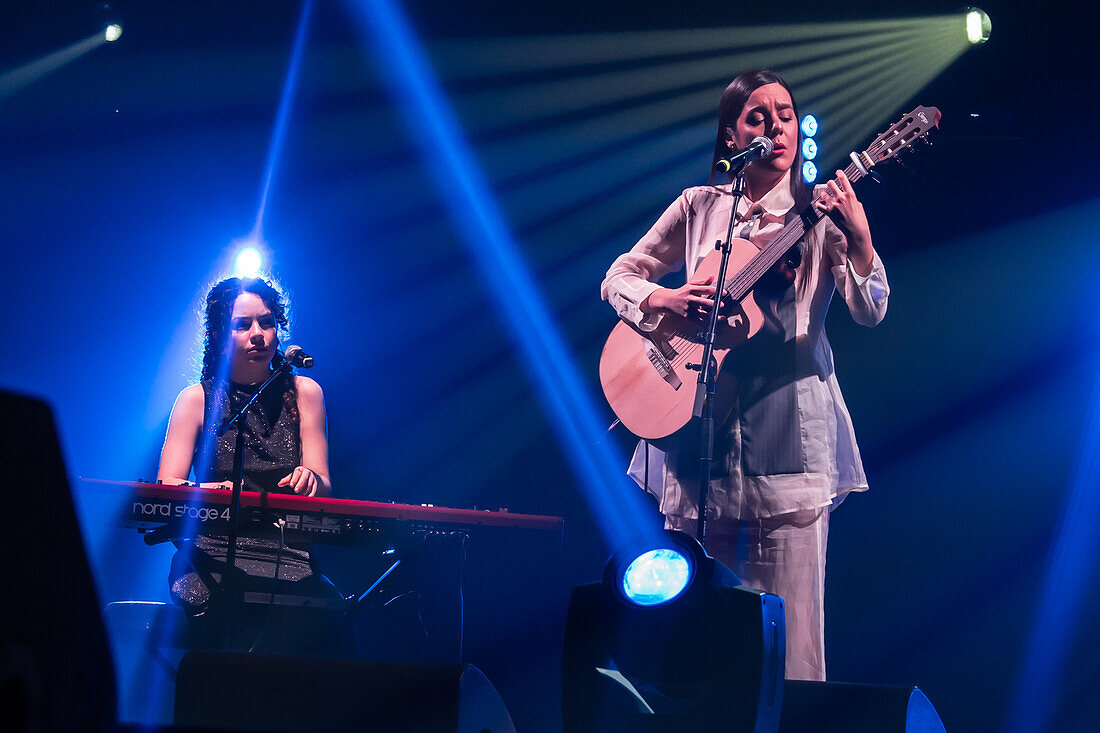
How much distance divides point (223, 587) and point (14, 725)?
2428mm

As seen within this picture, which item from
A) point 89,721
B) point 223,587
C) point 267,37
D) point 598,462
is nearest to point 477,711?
point 89,721

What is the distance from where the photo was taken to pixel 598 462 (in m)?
4.13

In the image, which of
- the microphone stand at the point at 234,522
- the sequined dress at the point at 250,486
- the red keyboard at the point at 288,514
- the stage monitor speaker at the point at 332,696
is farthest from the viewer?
the sequined dress at the point at 250,486

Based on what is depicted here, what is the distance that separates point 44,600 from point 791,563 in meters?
2.95

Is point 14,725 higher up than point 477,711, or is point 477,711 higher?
point 14,725

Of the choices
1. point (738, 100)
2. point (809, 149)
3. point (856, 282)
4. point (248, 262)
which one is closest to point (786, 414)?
point (856, 282)

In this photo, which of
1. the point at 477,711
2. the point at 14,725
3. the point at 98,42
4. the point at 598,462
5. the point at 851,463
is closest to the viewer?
the point at 14,725

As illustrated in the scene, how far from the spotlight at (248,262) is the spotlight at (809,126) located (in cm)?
250

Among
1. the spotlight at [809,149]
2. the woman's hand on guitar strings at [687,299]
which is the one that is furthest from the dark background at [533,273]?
the woman's hand on guitar strings at [687,299]

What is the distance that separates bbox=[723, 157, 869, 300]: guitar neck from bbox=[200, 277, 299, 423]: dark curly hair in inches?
62.8

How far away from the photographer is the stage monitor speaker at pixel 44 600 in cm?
70

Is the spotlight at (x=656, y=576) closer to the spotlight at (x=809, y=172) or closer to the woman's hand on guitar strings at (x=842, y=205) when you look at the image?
the woman's hand on guitar strings at (x=842, y=205)

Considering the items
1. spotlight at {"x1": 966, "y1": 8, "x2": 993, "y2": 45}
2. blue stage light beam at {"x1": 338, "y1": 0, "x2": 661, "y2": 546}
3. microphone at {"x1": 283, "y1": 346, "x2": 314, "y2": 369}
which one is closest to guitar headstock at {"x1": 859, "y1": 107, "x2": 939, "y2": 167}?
spotlight at {"x1": 966, "y1": 8, "x2": 993, "y2": 45}

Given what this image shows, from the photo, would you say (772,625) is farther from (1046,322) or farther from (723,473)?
(1046,322)
